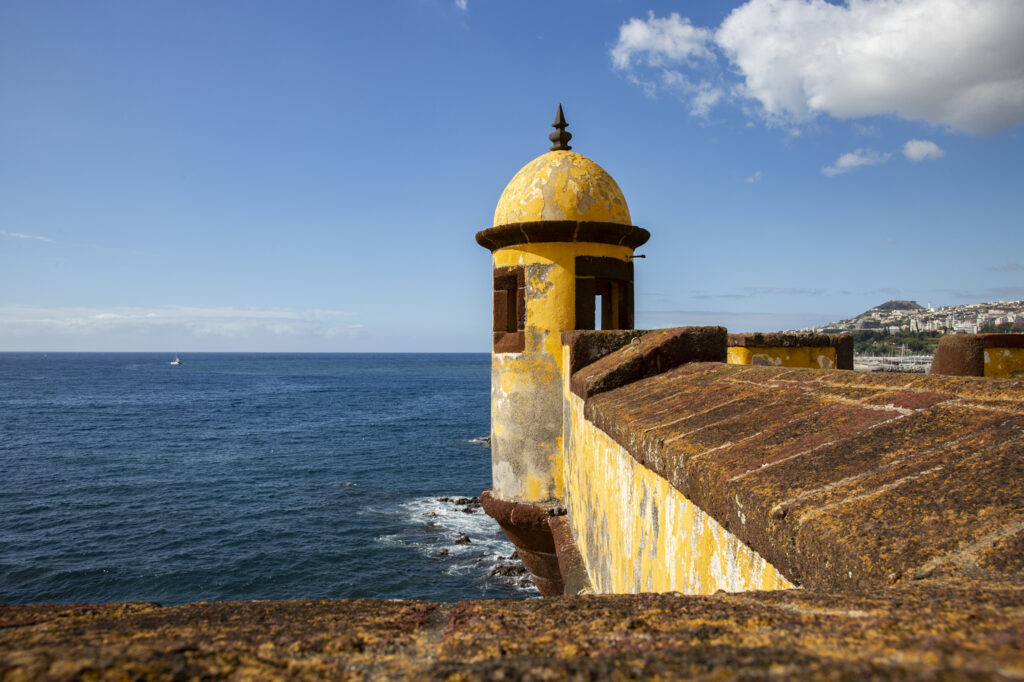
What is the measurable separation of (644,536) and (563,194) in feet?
16.0

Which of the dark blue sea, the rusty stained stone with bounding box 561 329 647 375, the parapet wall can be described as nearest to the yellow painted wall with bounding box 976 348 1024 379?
the rusty stained stone with bounding box 561 329 647 375

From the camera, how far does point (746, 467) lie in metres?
2.02

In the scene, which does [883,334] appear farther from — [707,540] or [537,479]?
[707,540]

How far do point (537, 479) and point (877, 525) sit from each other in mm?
5738

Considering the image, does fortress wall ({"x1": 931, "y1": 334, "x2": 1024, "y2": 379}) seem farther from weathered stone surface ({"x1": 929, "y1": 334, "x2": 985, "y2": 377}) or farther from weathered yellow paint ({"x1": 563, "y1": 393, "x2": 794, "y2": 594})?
weathered yellow paint ({"x1": 563, "y1": 393, "x2": 794, "y2": 594})

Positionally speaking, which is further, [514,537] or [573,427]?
[514,537]

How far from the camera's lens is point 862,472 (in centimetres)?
172

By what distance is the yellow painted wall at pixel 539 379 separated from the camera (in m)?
7.00

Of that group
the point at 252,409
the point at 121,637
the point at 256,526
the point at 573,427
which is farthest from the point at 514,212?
the point at 252,409

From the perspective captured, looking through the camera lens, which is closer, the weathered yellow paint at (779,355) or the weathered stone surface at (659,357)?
the weathered stone surface at (659,357)

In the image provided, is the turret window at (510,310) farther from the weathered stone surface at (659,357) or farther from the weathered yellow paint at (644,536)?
the weathered stone surface at (659,357)

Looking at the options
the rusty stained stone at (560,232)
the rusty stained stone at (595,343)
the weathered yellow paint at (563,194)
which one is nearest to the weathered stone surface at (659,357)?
the rusty stained stone at (595,343)

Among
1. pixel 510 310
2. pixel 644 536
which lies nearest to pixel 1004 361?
pixel 510 310

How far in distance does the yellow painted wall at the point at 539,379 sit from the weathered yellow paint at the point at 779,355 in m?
1.79
